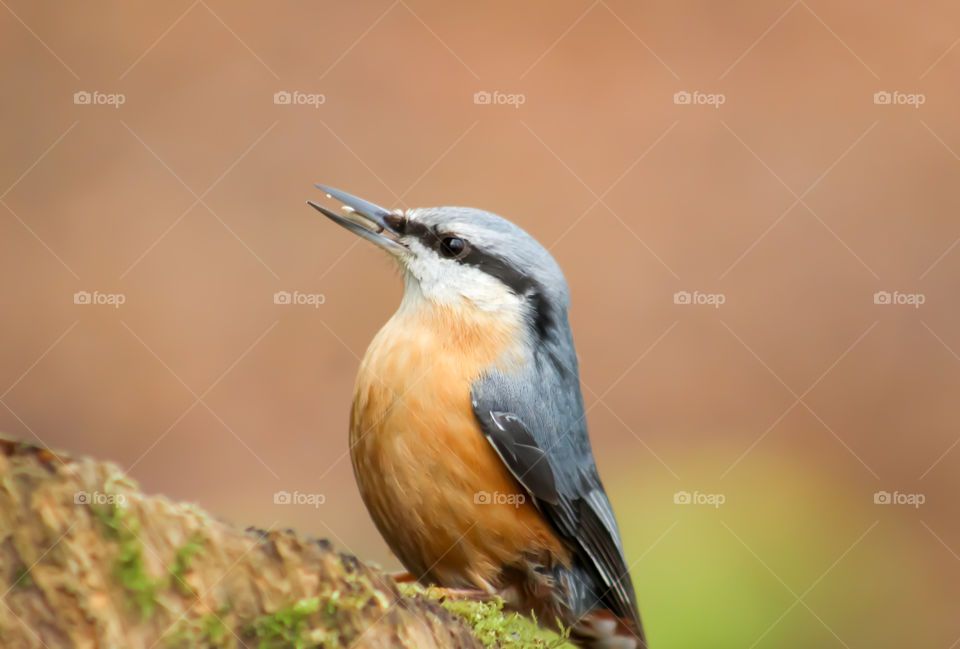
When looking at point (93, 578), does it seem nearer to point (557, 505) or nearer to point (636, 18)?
point (557, 505)

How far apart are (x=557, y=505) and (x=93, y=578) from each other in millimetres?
2375

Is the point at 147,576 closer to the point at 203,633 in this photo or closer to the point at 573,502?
the point at 203,633

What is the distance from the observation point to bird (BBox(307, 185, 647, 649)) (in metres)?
4.10
